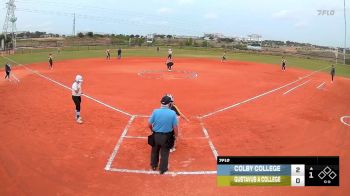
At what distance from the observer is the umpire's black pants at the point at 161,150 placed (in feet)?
31.6

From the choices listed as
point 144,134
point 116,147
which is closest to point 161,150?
point 116,147

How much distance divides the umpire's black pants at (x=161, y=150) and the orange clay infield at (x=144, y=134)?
0.95 ft

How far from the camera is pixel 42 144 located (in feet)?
38.9

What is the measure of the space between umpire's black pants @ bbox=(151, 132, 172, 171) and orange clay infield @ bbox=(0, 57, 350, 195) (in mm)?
289

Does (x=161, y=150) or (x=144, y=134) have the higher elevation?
(x=161, y=150)

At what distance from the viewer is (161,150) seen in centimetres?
980

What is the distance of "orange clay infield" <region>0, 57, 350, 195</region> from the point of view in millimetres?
9117

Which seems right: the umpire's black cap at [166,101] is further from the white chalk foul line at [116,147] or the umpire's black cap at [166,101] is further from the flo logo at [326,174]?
the flo logo at [326,174]

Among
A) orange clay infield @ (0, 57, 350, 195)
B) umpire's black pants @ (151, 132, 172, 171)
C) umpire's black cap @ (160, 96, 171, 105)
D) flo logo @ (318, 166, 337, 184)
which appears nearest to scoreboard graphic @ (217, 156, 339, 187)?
flo logo @ (318, 166, 337, 184)

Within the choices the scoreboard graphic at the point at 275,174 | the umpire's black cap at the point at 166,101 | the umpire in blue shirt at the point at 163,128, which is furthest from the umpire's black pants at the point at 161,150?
the scoreboard graphic at the point at 275,174

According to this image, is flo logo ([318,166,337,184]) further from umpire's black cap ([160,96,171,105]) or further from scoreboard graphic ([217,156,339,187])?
umpire's black cap ([160,96,171,105])

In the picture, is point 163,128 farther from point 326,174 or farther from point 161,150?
point 326,174

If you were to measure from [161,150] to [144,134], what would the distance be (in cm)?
356

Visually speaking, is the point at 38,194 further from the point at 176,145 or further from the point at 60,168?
the point at 176,145
